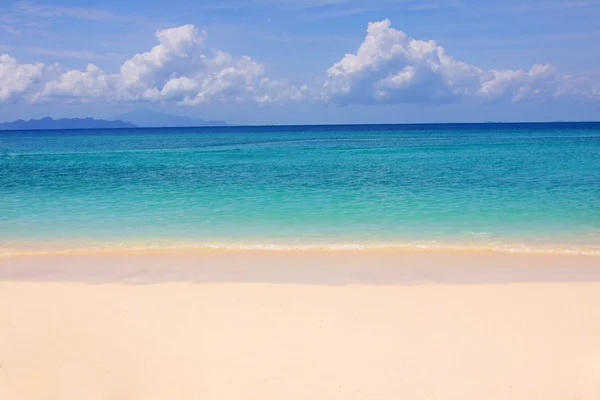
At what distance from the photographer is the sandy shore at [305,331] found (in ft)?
17.5

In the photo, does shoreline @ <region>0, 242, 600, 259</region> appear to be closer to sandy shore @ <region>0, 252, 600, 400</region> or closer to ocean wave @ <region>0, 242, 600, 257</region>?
ocean wave @ <region>0, 242, 600, 257</region>

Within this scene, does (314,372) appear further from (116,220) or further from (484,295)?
(116,220)

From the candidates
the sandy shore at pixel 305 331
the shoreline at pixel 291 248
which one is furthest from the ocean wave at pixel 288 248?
the sandy shore at pixel 305 331

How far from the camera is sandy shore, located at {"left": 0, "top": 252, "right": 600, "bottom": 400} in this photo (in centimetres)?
533

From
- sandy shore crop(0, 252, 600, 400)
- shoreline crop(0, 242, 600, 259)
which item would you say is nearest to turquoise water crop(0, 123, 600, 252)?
shoreline crop(0, 242, 600, 259)

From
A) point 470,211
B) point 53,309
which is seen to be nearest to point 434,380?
point 53,309

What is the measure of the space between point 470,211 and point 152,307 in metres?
10.7

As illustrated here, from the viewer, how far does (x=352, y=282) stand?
8789mm

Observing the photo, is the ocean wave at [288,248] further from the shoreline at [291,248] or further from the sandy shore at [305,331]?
the sandy shore at [305,331]

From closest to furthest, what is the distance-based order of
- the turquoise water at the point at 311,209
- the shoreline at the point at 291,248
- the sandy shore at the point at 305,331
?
the sandy shore at the point at 305,331 < the shoreline at the point at 291,248 < the turquoise water at the point at 311,209

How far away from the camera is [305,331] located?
6605 mm

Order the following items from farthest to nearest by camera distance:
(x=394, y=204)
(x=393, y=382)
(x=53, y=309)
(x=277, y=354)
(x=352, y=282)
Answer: (x=394, y=204) → (x=352, y=282) → (x=53, y=309) → (x=277, y=354) → (x=393, y=382)

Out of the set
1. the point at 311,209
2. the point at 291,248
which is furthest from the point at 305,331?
the point at 311,209

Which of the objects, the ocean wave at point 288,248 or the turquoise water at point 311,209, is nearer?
the ocean wave at point 288,248
